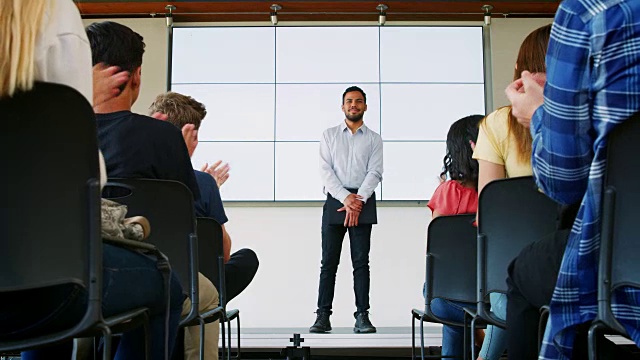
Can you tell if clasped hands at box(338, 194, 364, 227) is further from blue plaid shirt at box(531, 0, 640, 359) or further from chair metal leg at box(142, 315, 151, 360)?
blue plaid shirt at box(531, 0, 640, 359)

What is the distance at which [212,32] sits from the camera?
6930mm

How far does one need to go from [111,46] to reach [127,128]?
0.74 feet

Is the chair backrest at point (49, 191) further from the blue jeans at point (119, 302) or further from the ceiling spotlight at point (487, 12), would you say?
the ceiling spotlight at point (487, 12)

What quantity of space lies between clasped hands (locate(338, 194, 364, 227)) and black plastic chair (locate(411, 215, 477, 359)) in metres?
2.35

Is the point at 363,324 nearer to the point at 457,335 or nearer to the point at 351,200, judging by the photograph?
the point at 351,200

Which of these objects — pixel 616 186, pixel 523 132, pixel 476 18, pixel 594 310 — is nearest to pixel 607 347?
pixel 594 310

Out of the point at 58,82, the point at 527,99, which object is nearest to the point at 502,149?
the point at 527,99

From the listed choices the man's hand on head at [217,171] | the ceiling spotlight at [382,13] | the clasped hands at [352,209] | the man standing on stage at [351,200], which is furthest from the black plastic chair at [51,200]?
the ceiling spotlight at [382,13]

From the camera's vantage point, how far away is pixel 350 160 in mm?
5543

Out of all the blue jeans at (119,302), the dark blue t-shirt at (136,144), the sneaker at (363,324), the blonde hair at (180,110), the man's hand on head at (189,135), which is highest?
the blonde hair at (180,110)

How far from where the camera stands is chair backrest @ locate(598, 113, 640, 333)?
4.23 feet

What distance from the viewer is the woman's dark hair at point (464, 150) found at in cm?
323

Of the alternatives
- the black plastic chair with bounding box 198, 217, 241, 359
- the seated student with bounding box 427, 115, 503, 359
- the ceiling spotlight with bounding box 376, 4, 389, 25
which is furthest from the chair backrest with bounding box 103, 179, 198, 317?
the ceiling spotlight with bounding box 376, 4, 389, 25

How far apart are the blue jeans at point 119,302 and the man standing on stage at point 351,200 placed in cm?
335
